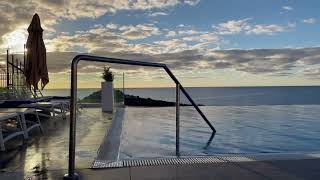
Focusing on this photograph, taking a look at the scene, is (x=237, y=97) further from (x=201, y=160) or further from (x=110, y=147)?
(x=201, y=160)

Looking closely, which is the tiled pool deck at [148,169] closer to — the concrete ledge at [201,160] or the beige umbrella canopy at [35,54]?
the concrete ledge at [201,160]

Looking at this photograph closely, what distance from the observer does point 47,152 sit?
4.71 m

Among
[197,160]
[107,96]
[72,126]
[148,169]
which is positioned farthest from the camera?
[107,96]

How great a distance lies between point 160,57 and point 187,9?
36.0 feet

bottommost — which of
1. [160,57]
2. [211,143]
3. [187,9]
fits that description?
[211,143]

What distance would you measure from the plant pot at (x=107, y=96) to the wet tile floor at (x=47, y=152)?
4.54 meters

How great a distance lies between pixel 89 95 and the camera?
12367 mm

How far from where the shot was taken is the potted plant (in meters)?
11.5

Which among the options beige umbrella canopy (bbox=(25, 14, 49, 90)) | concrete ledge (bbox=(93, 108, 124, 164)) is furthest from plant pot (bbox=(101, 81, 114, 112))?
concrete ledge (bbox=(93, 108, 124, 164))

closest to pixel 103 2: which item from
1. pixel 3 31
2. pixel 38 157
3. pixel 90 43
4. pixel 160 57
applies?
pixel 3 31

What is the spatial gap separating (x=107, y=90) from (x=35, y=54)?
4.21 meters

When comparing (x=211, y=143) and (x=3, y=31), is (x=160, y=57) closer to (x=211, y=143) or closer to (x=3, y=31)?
(x=3, y=31)

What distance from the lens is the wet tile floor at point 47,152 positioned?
3.82m

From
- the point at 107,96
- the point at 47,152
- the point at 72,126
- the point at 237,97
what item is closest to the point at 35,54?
the point at 47,152
